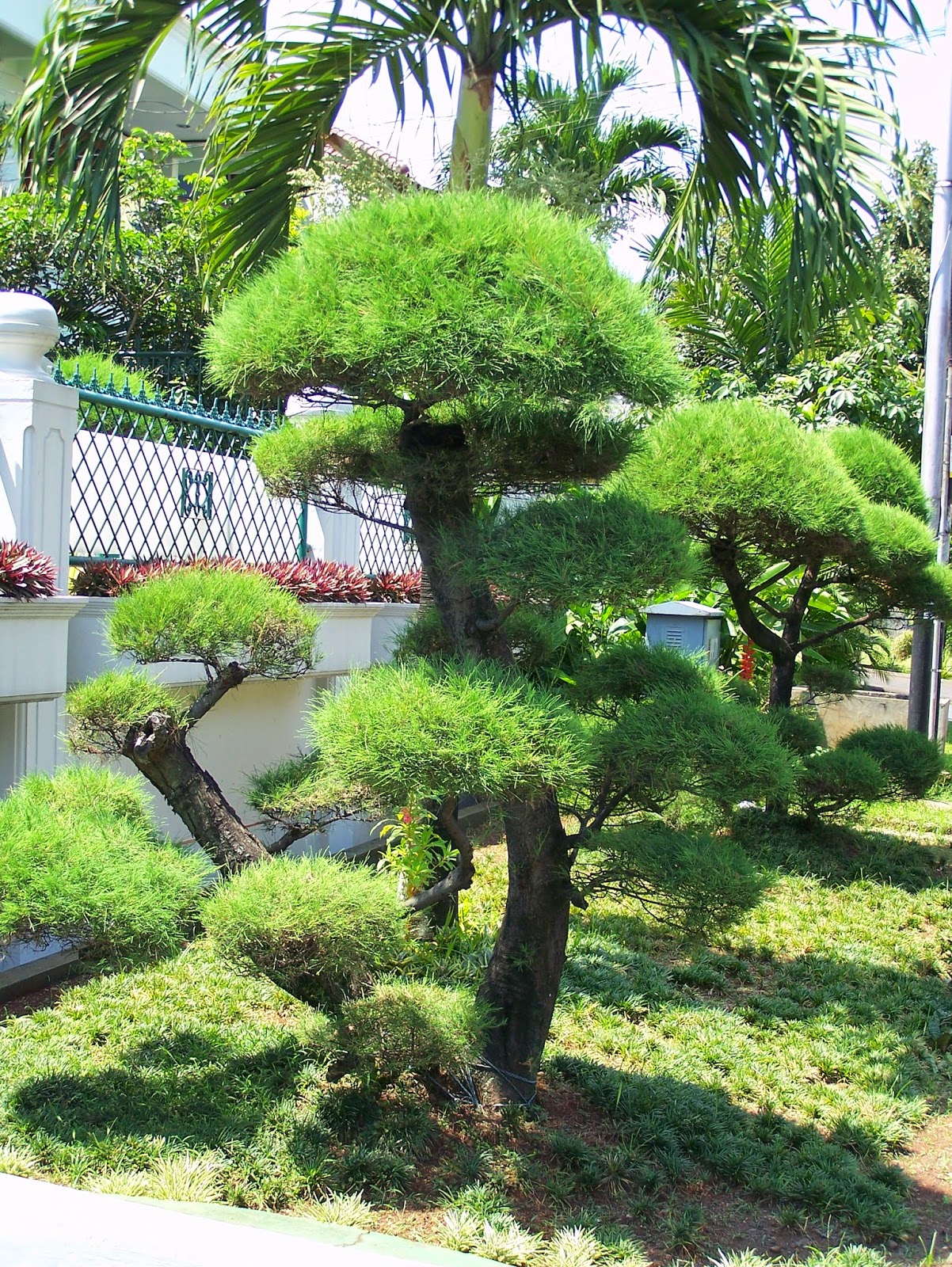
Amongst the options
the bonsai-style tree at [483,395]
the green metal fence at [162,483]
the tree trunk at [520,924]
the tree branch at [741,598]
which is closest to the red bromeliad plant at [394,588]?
the green metal fence at [162,483]

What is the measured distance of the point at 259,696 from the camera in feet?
19.4

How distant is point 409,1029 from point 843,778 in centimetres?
471

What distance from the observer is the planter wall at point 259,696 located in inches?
183

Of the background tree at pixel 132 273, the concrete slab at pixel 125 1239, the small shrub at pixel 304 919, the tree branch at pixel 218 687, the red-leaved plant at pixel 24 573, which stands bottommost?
the concrete slab at pixel 125 1239

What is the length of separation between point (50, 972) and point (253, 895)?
79.1 inches

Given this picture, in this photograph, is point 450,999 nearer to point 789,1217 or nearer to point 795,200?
point 789,1217

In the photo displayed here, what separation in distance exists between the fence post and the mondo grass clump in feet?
4.24

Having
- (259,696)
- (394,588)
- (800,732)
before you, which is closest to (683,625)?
(800,732)

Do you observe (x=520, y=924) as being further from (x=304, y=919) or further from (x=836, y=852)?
(x=836, y=852)

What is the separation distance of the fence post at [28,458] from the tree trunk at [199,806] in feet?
3.33

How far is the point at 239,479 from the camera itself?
631 cm

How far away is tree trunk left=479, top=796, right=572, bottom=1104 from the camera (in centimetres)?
366

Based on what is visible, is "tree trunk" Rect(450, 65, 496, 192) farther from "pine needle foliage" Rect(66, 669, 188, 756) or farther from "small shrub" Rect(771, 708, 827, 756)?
"small shrub" Rect(771, 708, 827, 756)

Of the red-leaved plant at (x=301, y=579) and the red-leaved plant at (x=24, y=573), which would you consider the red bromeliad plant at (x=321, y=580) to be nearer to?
the red-leaved plant at (x=301, y=579)
